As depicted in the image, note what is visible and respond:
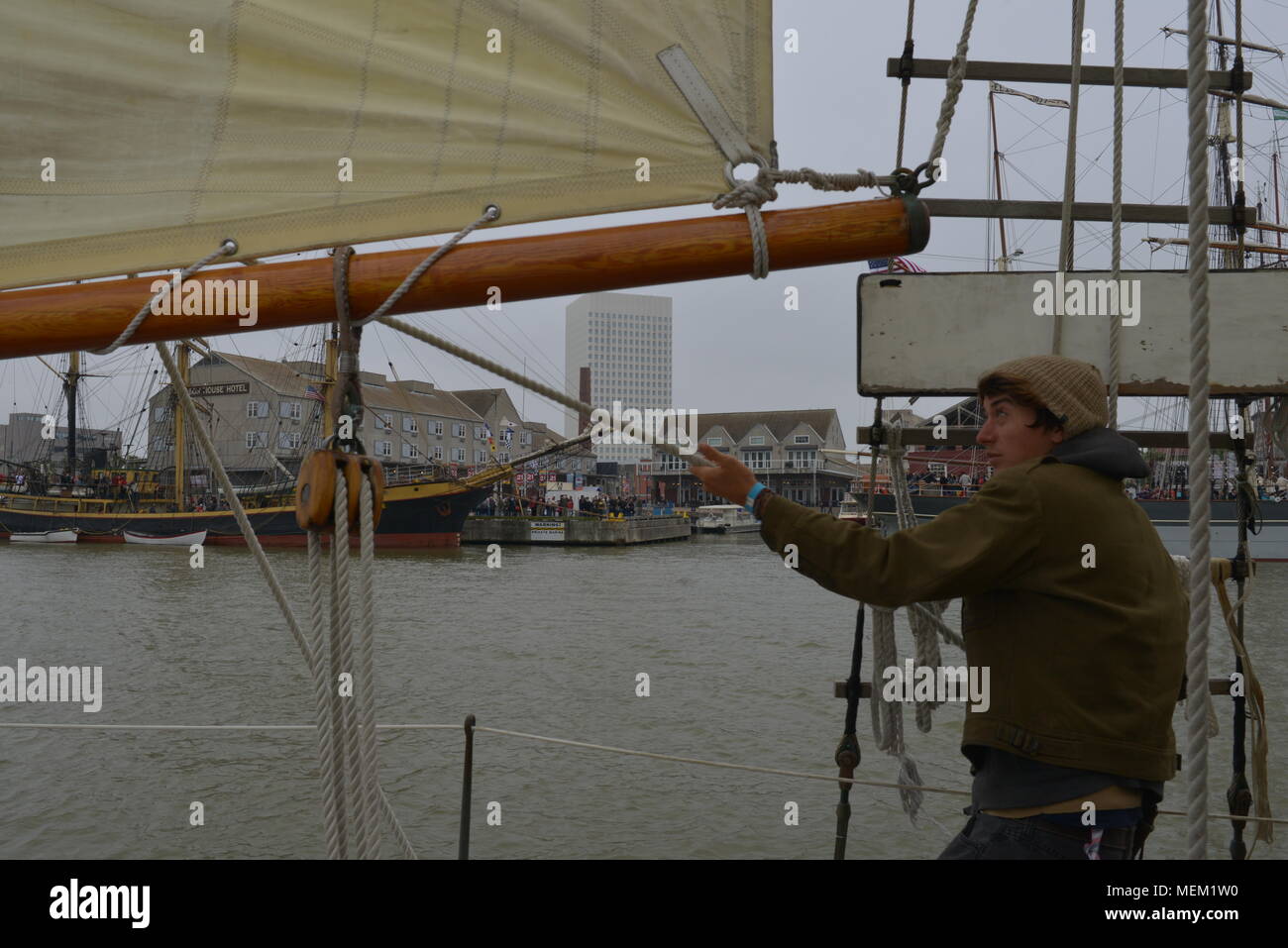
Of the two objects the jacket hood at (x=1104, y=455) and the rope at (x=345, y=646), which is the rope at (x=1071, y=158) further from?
the rope at (x=345, y=646)

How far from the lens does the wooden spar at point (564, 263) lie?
2.32 metres

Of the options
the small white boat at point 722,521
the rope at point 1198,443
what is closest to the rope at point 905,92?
the rope at point 1198,443

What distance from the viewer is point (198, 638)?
18156mm

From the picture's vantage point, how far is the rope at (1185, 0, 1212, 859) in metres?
1.80

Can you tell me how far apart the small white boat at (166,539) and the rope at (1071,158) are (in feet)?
163

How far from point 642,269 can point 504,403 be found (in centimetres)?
8144

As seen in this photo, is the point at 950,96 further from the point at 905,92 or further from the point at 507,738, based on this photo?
the point at 507,738

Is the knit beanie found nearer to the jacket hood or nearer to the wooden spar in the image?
the jacket hood

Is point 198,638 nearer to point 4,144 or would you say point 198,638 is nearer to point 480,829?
point 480,829

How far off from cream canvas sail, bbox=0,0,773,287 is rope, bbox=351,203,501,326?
0.05 meters

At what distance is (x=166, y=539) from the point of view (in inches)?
1922

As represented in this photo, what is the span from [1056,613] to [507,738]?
1008 centimetres
